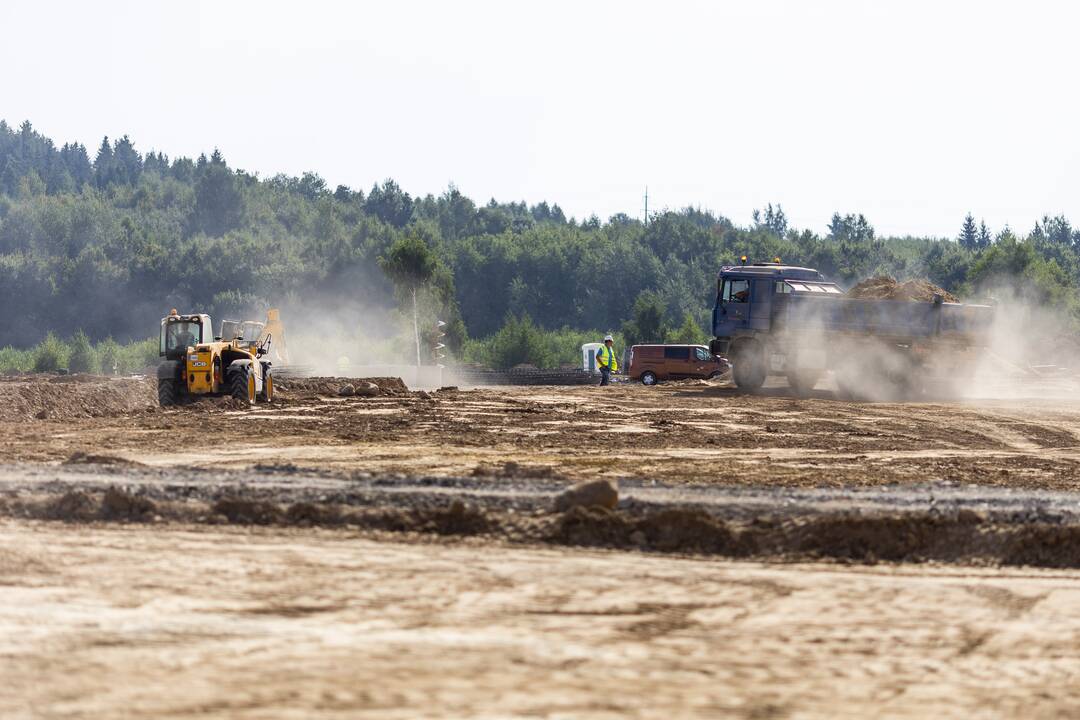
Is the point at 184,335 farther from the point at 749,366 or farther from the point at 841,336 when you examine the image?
the point at 841,336

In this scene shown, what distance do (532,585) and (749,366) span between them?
88.2ft

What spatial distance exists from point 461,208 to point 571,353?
104 m

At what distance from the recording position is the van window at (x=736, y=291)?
116 ft

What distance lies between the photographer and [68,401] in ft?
97.6

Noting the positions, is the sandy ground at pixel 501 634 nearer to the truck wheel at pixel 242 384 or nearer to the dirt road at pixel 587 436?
the dirt road at pixel 587 436

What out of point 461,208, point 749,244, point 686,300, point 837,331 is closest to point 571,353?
point 686,300

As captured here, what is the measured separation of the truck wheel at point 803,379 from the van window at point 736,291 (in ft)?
7.47

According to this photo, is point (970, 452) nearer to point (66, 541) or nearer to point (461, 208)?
point (66, 541)

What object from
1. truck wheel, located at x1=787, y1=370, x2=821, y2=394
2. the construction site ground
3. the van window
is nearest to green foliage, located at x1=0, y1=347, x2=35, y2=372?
the van window

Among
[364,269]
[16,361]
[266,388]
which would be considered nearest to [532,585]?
[266,388]

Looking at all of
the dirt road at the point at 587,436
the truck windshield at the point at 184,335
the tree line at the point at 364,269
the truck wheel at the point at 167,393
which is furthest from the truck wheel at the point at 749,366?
the tree line at the point at 364,269

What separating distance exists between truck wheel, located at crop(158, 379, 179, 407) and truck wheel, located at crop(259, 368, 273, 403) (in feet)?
6.72

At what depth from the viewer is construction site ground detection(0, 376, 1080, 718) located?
6711mm

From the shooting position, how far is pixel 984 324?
33531mm
